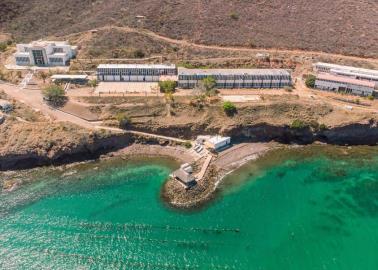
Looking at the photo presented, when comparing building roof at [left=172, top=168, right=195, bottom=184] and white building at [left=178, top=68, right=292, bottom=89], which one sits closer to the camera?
building roof at [left=172, top=168, right=195, bottom=184]

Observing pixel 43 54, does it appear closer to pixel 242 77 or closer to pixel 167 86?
pixel 167 86

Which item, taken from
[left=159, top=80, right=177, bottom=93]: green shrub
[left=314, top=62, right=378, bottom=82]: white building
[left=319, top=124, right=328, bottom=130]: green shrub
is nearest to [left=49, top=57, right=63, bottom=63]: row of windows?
[left=159, top=80, right=177, bottom=93]: green shrub

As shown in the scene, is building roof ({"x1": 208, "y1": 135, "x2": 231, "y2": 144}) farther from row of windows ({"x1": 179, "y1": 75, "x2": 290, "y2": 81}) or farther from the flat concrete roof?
row of windows ({"x1": 179, "y1": 75, "x2": 290, "y2": 81})

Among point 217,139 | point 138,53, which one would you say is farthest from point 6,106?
point 217,139

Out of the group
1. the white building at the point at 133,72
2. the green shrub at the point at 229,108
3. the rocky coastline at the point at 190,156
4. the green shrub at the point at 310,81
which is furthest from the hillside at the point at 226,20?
the rocky coastline at the point at 190,156

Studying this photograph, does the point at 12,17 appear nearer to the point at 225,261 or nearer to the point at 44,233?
the point at 44,233

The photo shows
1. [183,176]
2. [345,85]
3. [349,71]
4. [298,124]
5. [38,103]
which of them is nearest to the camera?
[183,176]
